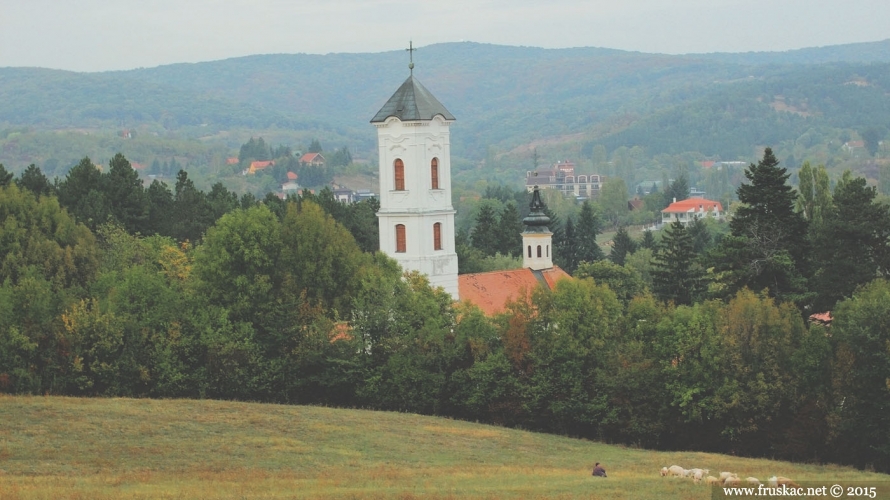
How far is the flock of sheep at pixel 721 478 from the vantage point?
1153 inches

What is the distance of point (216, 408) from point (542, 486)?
14.2m

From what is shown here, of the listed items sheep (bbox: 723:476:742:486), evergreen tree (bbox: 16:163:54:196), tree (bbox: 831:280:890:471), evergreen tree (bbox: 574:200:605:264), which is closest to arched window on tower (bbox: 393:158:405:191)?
tree (bbox: 831:280:890:471)

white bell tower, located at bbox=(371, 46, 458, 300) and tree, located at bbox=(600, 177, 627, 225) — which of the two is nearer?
white bell tower, located at bbox=(371, 46, 458, 300)

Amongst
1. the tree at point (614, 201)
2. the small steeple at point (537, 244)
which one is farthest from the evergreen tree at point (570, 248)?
the tree at point (614, 201)

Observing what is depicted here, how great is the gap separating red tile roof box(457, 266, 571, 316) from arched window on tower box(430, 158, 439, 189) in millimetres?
4315

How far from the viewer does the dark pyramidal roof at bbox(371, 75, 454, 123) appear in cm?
5494

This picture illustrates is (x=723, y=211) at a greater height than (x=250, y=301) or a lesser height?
greater

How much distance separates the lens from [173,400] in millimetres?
42781

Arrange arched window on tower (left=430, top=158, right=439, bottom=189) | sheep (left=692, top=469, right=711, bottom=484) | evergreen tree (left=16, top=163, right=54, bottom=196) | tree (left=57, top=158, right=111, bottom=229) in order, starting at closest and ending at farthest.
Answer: sheep (left=692, top=469, right=711, bottom=484) → arched window on tower (left=430, top=158, right=439, bottom=189) → tree (left=57, top=158, right=111, bottom=229) → evergreen tree (left=16, top=163, right=54, bottom=196)

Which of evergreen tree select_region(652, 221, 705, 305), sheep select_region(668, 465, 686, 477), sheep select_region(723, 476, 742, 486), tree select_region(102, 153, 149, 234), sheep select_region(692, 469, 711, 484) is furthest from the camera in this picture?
tree select_region(102, 153, 149, 234)

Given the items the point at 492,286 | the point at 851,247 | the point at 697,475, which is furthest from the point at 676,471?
the point at 492,286

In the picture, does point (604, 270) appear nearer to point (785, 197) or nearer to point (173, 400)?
point (785, 197)

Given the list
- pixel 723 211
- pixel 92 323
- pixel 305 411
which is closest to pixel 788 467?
pixel 305 411

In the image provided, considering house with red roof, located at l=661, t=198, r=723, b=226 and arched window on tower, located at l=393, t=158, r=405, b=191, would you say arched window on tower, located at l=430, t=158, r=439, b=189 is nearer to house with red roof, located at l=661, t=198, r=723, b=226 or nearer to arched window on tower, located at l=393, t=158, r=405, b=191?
arched window on tower, located at l=393, t=158, r=405, b=191
